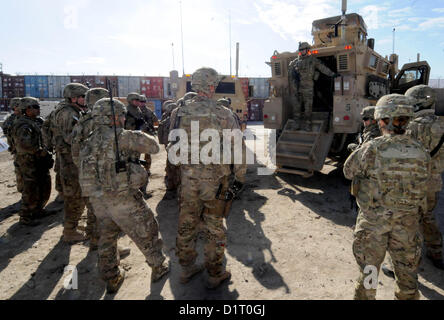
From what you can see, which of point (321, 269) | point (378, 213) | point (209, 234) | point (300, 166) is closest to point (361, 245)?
point (378, 213)

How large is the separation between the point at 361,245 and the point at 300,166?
3690 millimetres

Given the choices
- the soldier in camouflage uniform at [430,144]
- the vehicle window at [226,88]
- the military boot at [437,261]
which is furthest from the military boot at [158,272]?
the vehicle window at [226,88]

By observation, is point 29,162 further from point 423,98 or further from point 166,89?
point 166,89

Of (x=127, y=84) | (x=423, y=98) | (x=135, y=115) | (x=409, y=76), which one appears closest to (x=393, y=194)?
(x=423, y=98)

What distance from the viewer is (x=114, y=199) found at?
7.79 feet

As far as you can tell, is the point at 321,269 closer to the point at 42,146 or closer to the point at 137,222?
the point at 137,222

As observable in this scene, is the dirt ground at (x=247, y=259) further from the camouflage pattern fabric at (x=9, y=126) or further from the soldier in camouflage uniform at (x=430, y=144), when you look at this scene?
the camouflage pattern fabric at (x=9, y=126)

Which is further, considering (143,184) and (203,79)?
(203,79)

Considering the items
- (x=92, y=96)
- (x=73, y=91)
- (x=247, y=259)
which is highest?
(x=73, y=91)

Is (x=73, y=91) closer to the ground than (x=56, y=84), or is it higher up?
closer to the ground

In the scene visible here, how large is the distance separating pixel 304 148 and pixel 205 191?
3726 mm

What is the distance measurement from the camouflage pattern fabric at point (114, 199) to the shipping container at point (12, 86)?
27267 mm

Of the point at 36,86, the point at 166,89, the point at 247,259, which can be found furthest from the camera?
the point at 166,89

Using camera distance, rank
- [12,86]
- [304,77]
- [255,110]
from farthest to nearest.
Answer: [255,110], [12,86], [304,77]
